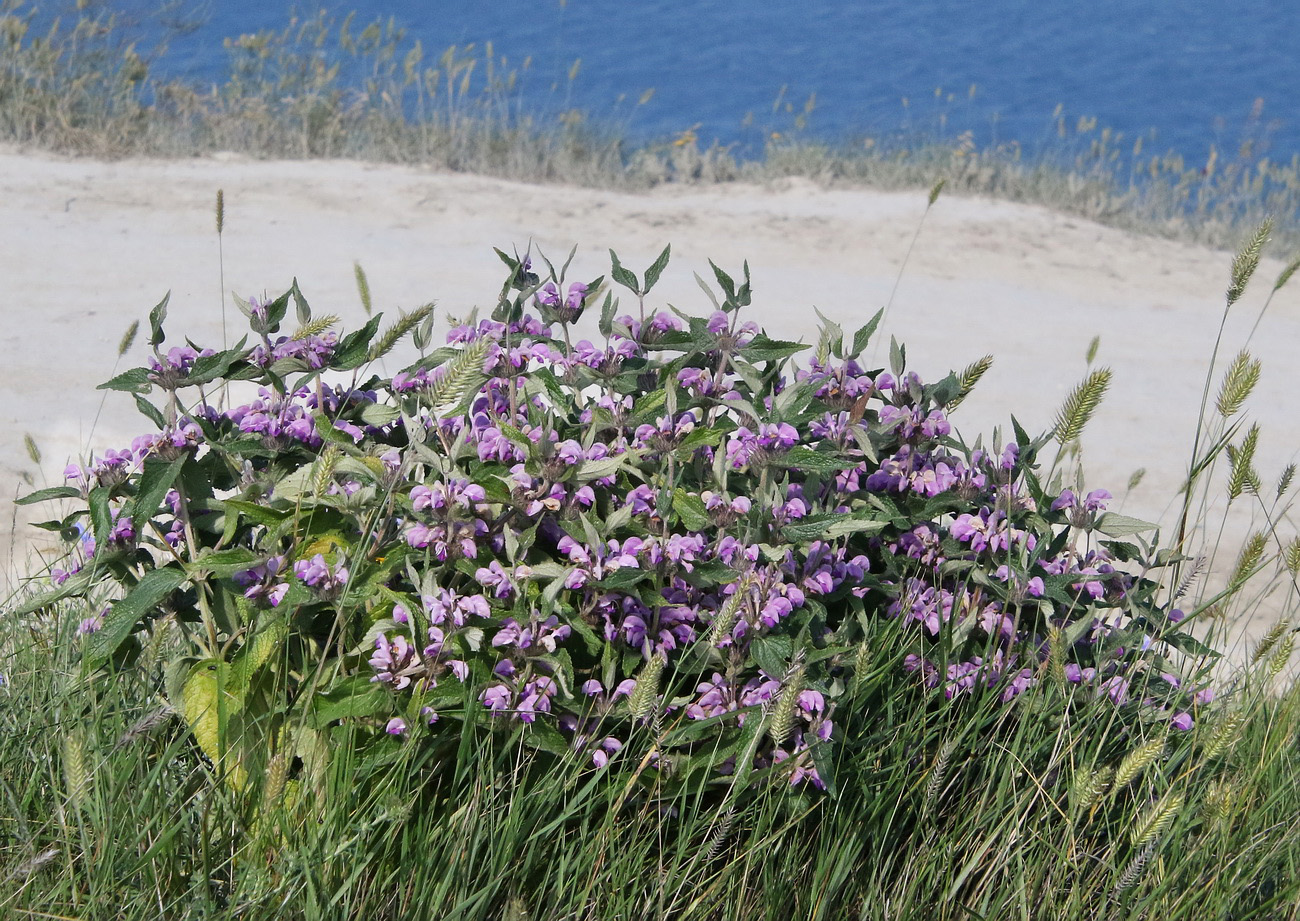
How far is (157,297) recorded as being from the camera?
21.3 ft

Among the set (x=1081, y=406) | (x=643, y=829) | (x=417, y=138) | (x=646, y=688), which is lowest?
(x=643, y=829)

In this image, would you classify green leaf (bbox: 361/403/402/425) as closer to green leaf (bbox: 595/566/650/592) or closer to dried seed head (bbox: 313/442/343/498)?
dried seed head (bbox: 313/442/343/498)

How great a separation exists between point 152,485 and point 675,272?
6.34 m

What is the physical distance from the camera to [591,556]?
195 centimetres

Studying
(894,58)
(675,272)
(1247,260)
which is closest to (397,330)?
(1247,260)

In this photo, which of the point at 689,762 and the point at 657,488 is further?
the point at 657,488

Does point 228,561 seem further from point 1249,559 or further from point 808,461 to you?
point 1249,559

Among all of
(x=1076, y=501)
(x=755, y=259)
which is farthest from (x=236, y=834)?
(x=755, y=259)

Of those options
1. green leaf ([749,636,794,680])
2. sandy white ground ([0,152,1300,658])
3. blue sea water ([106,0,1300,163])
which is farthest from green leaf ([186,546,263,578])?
blue sea water ([106,0,1300,163])

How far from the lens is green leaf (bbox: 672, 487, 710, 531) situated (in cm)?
199

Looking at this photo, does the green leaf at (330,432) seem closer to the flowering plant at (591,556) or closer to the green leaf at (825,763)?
the flowering plant at (591,556)

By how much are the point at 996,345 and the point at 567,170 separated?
171 inches

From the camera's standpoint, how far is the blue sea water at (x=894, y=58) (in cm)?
1838

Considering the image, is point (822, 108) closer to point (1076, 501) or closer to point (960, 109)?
point (960, 109)
